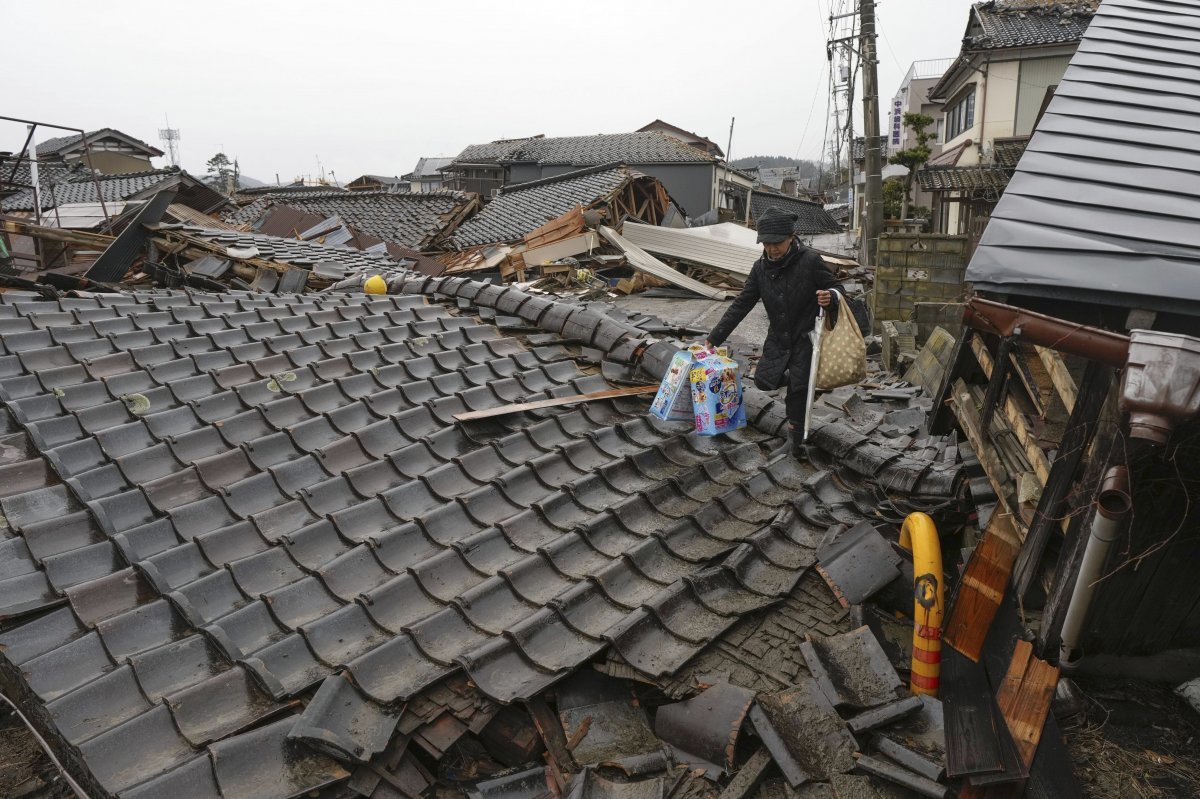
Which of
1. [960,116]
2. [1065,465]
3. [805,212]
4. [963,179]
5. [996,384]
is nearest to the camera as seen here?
[1065,465]

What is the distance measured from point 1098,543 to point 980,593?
131 centimetres

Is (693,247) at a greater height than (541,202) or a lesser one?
lesser

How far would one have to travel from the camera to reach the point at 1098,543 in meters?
2.68

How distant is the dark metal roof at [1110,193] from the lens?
2863mm

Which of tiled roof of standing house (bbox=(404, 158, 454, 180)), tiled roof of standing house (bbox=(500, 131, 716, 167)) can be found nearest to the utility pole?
tiled roof of standing house (bbox=(500, 131, 716, 167))

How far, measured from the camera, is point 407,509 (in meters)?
4.75

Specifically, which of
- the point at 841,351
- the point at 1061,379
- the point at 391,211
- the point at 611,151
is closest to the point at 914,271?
the point at 841,351

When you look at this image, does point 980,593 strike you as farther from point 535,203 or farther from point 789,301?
point 535,203

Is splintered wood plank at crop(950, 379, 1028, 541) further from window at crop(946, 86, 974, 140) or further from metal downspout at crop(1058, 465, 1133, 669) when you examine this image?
window at crop(946, 86, 974, 140)

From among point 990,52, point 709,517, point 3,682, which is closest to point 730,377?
point 709,517

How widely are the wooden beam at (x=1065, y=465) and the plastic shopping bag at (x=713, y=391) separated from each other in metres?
2.82

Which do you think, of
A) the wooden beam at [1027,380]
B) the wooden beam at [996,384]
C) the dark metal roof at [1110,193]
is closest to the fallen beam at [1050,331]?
the dark metal roof at [1110,193]

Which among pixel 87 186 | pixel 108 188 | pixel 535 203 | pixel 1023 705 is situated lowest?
pixel 1023 705

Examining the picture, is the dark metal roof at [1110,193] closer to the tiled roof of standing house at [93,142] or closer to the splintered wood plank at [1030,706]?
the splintered wood plank at [1030,706]
